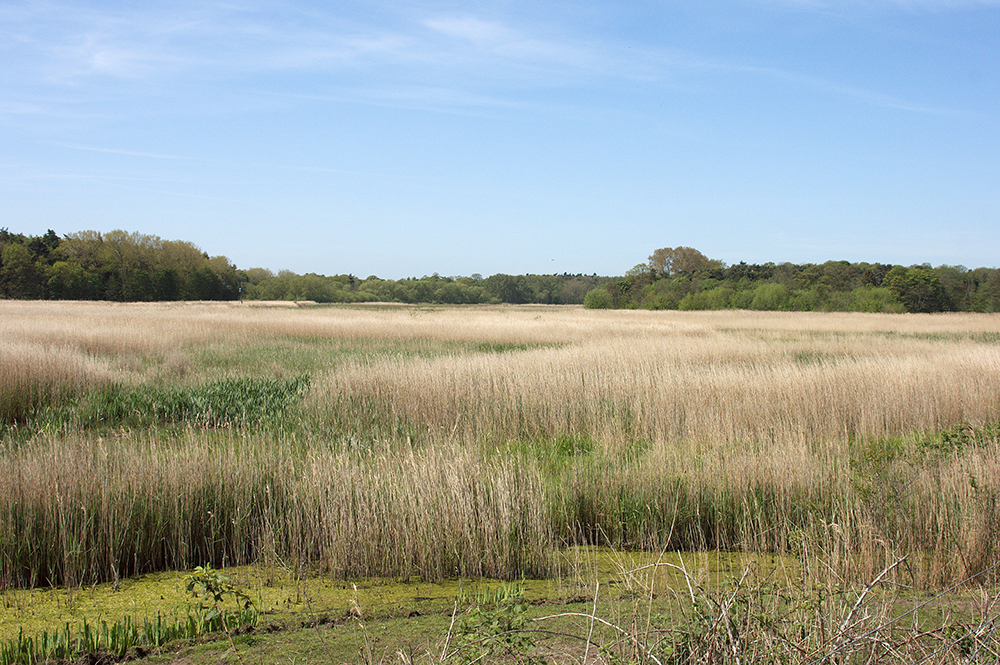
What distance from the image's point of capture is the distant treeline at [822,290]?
66.0 meters

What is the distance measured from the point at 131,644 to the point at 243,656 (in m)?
0.68

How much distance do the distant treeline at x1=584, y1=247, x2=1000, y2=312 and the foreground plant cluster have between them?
202 feet

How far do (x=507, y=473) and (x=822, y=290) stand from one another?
245 feet

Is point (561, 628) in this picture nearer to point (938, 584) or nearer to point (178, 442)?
point (938, 584)

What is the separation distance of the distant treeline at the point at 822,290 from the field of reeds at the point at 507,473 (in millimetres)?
60686

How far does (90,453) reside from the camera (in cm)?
534

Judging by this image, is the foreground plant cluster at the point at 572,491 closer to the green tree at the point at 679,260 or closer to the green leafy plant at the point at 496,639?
the green leafy plant at the point at 496,639

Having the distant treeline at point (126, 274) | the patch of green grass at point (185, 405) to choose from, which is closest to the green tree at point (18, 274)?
the distant treeline at point (126, 274)

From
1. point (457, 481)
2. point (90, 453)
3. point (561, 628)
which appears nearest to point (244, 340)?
point (90, 453)

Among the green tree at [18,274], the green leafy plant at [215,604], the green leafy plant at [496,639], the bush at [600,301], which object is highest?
the green tree at [18,274]

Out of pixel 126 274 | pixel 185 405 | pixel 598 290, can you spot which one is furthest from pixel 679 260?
pixel 185 405

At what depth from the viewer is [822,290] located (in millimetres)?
69688

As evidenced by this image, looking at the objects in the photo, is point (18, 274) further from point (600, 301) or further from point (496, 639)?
point (496, 639)

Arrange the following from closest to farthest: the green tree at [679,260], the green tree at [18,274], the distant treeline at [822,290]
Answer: the distant treeline at [822,290]
the green tree at [18,274]
the green tree at [679,260]
